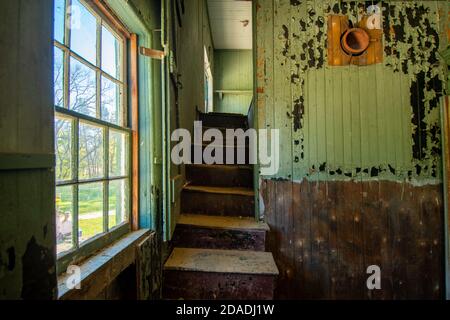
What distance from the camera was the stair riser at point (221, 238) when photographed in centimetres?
197

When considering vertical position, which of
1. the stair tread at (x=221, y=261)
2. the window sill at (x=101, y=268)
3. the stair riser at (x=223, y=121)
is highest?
the stair riser at (x=223, y=121)

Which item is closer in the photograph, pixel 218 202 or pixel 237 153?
pixel 218 202

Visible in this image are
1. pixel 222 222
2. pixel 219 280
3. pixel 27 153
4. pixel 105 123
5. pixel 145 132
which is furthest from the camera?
pixel 222 222

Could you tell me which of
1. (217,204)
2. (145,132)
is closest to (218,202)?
(217,204)

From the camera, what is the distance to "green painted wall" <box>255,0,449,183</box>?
7.12 feet

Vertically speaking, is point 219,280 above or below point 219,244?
below

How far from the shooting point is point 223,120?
376cm

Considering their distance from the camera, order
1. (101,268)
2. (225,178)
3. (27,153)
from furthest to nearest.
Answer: (225,178)
(101,268)
(27,153)

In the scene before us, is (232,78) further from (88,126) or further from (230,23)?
(88,126)

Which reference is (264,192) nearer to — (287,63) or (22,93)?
(287,63)

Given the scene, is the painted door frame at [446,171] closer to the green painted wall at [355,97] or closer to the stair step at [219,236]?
the green painted wall at [355,97]

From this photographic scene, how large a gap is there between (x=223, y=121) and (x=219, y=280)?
2.49m

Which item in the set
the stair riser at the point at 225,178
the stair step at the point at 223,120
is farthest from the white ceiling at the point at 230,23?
the stair riser at the point at 225,178

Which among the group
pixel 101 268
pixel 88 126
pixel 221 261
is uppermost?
pixel 88 126
